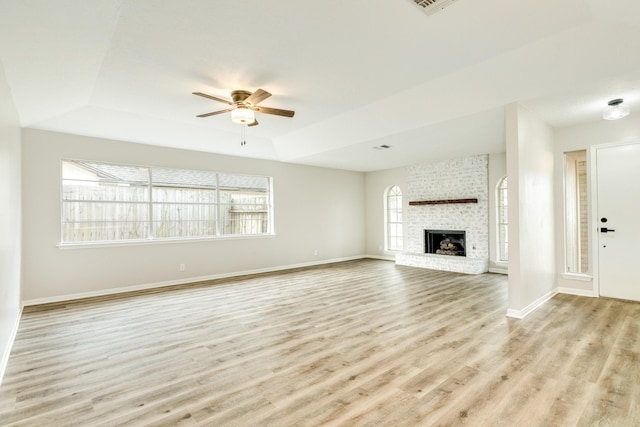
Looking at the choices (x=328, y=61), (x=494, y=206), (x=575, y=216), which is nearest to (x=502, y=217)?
(x=494, y=206)

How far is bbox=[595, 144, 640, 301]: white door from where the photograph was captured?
14.4 ft

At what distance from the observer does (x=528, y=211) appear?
4.07 metres

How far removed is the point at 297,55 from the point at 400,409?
131 inches

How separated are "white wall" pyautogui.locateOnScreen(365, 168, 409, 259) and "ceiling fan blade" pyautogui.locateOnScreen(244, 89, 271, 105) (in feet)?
18.8

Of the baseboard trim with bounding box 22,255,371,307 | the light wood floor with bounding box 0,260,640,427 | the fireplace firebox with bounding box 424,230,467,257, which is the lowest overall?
the light wood floor with bounding box 0,260,640,427

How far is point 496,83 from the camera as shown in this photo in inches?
145

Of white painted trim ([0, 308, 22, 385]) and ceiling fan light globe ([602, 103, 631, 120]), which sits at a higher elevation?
ceiling fan light globe ([602, 103, 631, 120])

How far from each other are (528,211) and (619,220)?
1.69m

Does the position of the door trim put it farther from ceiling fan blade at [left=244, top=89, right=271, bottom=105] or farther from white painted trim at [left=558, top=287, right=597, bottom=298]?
ceiling fan blade at [left=244, top=89, right=271, bottom=105]

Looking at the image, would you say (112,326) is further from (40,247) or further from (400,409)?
(400,409)

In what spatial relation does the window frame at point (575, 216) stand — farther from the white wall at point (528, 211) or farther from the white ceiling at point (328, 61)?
the white ceiling at point (328, 61)

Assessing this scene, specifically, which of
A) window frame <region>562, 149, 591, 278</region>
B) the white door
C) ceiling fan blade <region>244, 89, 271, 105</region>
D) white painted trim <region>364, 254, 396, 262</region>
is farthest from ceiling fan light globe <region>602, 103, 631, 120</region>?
white painted trim <region>364, 254, 396, 262</region>

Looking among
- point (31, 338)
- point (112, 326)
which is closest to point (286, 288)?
point (112, 326)

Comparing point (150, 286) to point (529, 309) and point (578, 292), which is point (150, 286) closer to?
point (529, 309)
